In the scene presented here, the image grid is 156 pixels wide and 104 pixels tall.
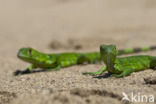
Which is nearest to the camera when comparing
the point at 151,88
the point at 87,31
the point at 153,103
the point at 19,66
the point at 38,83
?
the point at 153,103

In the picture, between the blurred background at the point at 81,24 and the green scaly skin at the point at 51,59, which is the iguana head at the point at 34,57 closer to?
the green scaly skin at the point at 51,59

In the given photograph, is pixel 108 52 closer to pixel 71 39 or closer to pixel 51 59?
pixel 51 59

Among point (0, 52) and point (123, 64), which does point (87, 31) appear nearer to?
point (0, 52)

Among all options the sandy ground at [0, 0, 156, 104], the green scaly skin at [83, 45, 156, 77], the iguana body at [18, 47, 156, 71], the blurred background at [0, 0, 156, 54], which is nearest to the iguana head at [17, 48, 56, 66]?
the iguana body at [18, 47, 156, 71]

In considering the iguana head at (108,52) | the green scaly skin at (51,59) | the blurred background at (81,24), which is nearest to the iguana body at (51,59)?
the green scaly skin at (51,59)

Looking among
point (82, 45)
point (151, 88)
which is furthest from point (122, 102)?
point (82, 45)
